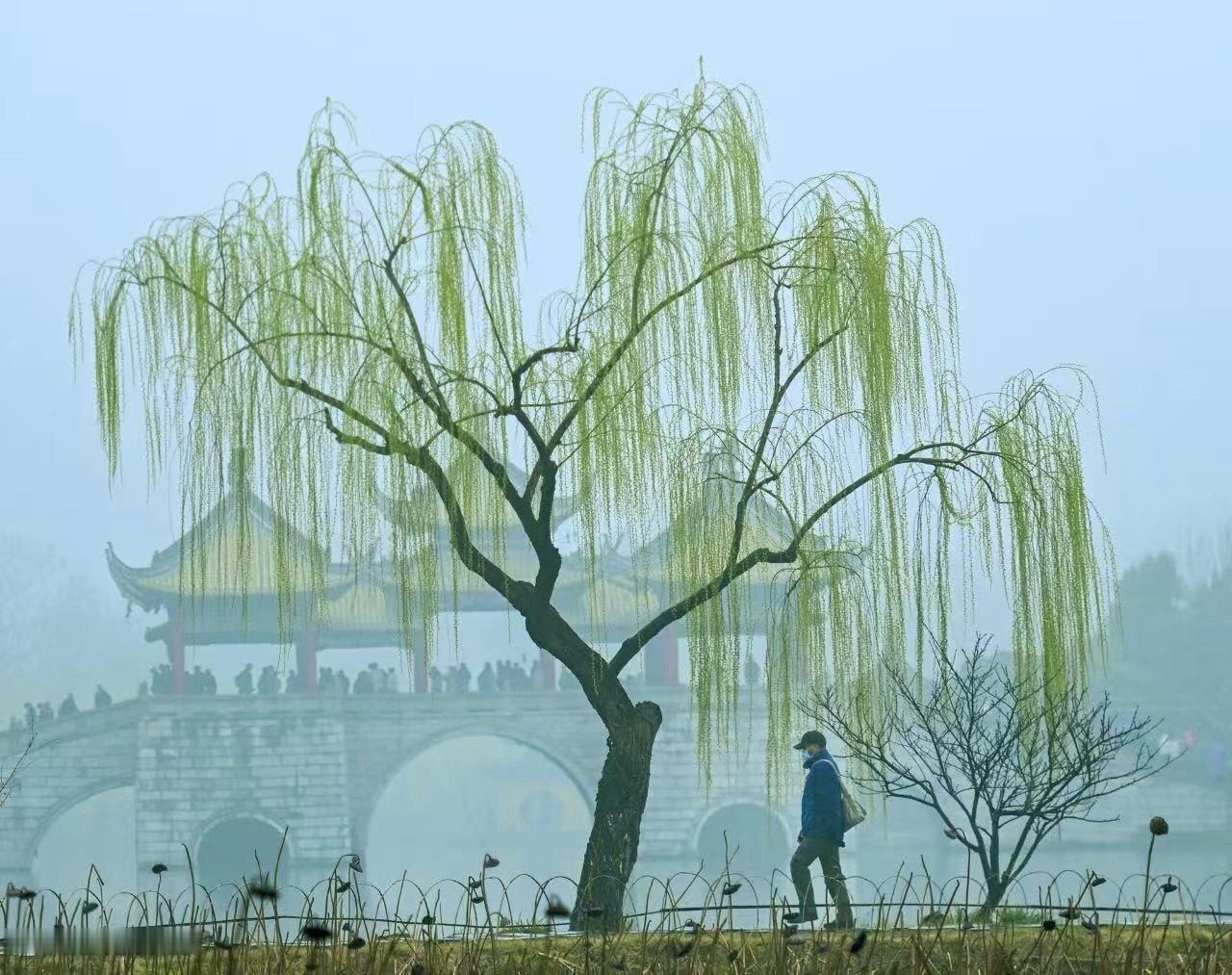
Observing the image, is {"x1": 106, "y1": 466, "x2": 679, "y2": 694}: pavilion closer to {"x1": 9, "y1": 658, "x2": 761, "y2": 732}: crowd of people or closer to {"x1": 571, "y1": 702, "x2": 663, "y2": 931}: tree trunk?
{"x1": 9, "y1": 658, "x2": 761, "y2": 732}: crowd of people

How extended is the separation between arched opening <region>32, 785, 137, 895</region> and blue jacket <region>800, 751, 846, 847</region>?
31075 mm

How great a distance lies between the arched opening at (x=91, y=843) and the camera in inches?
1516

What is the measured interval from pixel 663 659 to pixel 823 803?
A: 72.5 feet

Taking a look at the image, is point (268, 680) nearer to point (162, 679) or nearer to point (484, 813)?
point (162, 679)

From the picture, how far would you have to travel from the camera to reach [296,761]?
2917 cm

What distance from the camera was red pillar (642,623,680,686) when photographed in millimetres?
28438

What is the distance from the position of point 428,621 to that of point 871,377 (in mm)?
1979

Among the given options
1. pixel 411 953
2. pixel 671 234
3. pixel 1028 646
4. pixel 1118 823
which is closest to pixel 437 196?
pixel 671 234

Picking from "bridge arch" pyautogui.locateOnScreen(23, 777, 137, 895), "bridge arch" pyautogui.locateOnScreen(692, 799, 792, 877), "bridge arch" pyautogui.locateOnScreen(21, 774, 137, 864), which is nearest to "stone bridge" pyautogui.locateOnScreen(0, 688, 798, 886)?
"bridge arch" pyautogui.locateOnScreen(21, 774, 137, 864)

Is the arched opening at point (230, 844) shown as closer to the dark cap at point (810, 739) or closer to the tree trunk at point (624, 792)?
the tree trunk at point (624, 792)

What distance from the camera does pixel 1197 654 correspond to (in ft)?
134

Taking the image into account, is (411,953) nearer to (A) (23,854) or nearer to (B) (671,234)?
(B) (671,234)

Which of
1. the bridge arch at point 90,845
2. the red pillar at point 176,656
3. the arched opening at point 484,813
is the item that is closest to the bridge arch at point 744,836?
the arched opening at point 484,813

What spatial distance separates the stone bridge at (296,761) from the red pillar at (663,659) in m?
0.59
